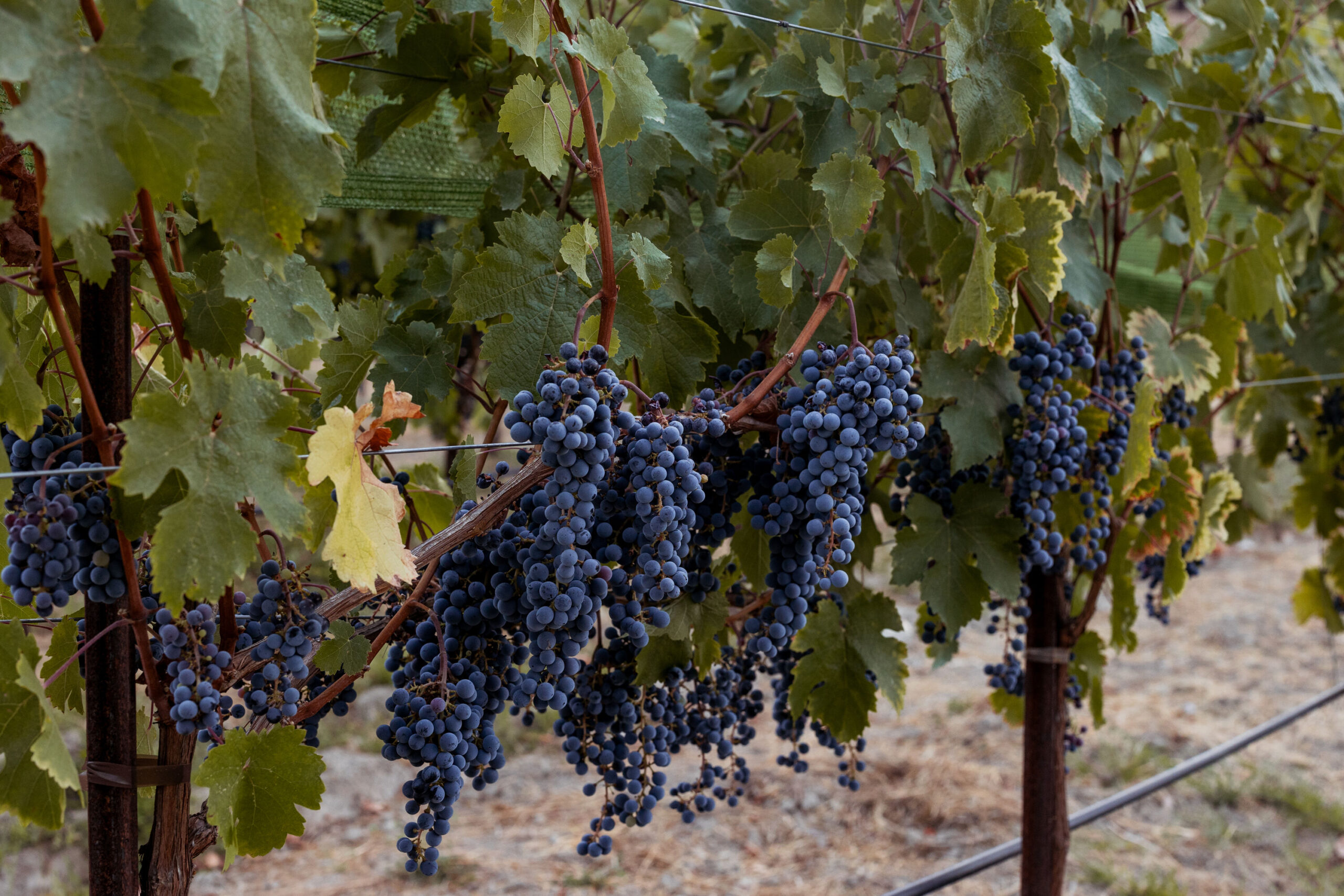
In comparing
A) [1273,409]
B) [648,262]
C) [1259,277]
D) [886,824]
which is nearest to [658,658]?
[648,262]

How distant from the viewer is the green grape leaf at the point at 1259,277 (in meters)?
2.18

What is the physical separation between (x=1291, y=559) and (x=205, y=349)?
27.0ft

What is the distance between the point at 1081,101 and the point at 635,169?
0.70m

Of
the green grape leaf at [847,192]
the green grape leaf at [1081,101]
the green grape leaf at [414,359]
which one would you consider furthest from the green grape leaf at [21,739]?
the green grape leaf at [1081,101]

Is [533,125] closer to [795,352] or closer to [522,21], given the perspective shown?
[522,21]

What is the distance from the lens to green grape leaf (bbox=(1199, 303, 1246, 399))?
2.15 m

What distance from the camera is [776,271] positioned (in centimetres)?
130

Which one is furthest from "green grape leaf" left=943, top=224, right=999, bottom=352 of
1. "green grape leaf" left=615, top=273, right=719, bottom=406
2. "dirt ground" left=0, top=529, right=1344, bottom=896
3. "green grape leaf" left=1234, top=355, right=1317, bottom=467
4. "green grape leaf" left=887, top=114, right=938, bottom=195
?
"dirt ground" left=0, top=529, right=1344, bottom=896

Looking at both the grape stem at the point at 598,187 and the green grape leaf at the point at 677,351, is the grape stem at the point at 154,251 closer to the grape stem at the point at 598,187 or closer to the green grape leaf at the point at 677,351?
the grape stem at the point at 598,187

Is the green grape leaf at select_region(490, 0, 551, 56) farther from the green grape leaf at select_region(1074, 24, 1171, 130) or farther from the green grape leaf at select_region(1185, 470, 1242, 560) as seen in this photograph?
the green grape leaf at select_region(1185, 470, 1242, 560)

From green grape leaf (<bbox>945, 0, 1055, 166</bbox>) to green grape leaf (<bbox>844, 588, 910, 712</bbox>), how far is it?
690 millimetres

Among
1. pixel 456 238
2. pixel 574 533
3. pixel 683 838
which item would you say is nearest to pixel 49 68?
pixel 574 533

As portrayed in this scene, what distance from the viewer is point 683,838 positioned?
3725 millimetres

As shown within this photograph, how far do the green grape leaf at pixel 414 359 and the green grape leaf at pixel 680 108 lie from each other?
363 mm
